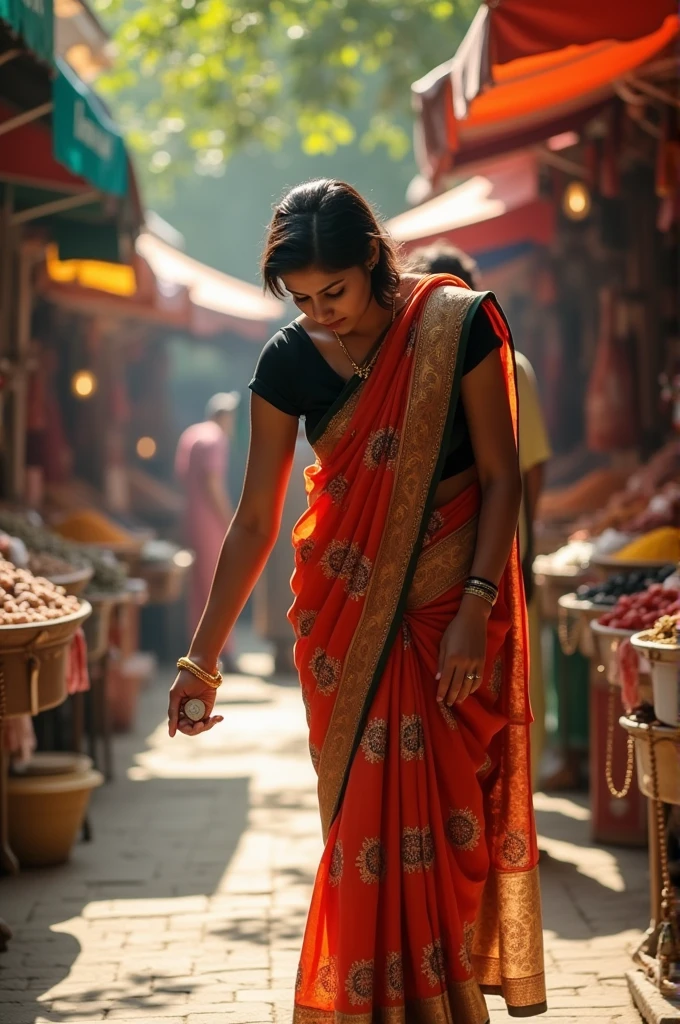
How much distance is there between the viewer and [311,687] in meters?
3.61

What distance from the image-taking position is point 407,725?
11.3 ft

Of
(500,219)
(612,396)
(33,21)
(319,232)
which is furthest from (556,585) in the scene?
(319,232)

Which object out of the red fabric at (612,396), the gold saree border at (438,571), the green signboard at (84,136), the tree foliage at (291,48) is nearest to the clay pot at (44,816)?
the green signboard at (84,136)

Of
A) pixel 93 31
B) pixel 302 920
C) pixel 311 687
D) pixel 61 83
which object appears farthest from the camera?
pixel 93 31

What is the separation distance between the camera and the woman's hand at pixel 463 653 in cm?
339

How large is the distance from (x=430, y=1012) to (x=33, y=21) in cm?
357

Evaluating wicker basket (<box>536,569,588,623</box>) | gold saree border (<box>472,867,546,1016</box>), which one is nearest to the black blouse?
gold saree border (<box>472,867,546,1016</box>)

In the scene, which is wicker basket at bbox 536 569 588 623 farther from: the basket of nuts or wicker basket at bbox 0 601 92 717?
wicker basket at bbox 0 601 92 717

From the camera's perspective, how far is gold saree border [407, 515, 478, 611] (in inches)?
139

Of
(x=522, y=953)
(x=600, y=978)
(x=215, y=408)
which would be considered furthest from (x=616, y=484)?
(x=522, y=953)

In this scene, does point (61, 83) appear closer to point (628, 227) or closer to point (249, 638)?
point (628, 227)

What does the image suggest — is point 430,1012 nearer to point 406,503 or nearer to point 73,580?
point 406,503

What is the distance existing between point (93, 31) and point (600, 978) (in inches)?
323

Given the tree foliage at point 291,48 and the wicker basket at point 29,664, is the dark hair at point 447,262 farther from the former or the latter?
the tree foliage at point 291,48
